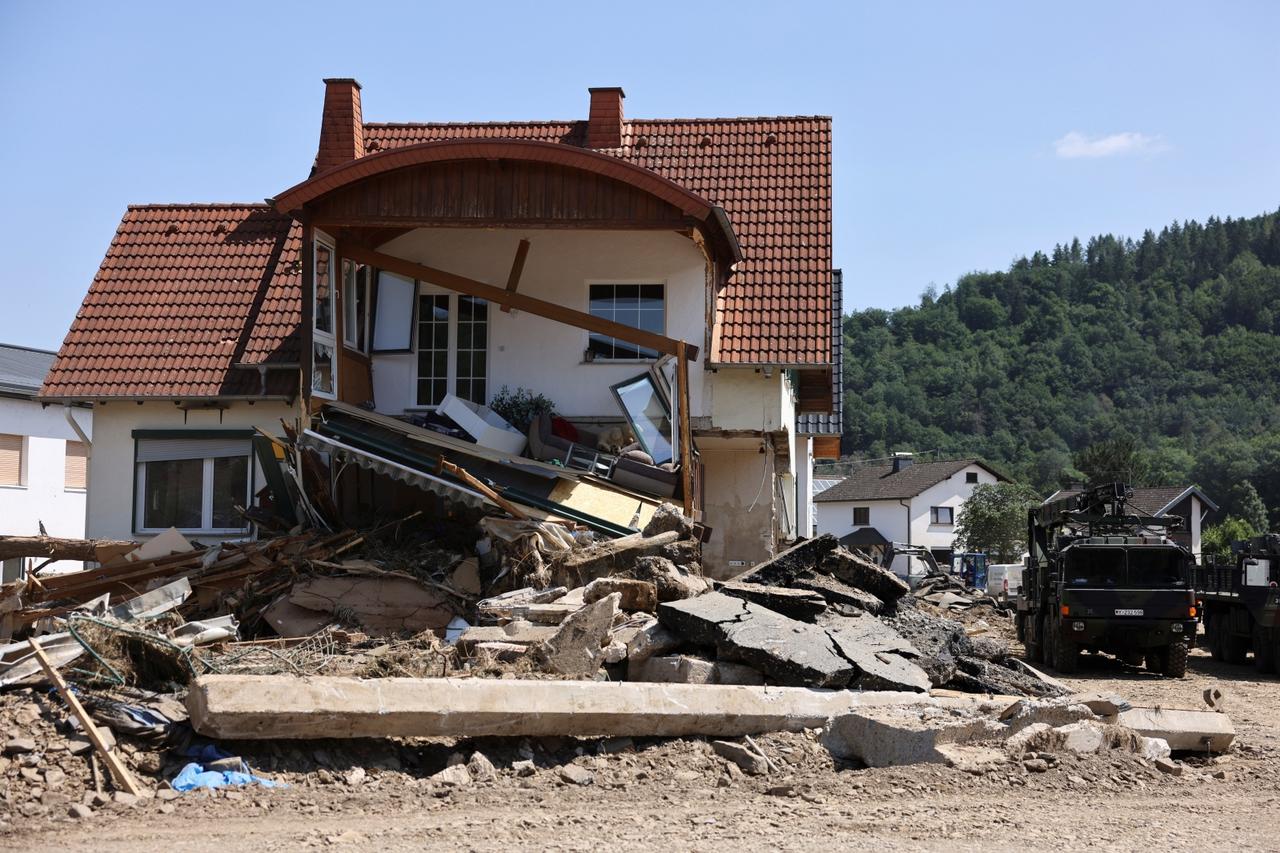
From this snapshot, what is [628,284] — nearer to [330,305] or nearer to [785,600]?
[330,305]

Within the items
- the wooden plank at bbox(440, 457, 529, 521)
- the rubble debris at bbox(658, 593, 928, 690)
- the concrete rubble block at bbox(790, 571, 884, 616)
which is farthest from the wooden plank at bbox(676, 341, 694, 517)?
the rubble debris at bbox(658, 593, 928, 690)

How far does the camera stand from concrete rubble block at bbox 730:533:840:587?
45.8 ft

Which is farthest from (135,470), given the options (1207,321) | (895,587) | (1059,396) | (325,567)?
(1207,321)

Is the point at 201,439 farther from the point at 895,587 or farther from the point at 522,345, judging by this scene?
the point at 895,587

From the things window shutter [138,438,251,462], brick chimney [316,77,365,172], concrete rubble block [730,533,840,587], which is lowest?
concrete rubble block [730,533,840,587]

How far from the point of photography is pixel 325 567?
15.6 metres

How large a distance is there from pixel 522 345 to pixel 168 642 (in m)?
9.93

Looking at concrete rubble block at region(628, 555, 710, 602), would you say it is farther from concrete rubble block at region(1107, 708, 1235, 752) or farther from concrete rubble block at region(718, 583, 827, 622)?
concrete rubble block at region(1107, 708, 1235, 752)

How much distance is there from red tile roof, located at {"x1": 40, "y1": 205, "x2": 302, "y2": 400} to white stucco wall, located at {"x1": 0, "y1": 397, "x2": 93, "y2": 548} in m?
9.79

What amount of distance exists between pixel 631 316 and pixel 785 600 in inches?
306

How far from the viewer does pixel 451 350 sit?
19672 millimetres

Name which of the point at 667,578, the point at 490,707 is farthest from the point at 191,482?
the point at 490,707

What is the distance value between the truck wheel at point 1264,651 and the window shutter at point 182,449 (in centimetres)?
1673

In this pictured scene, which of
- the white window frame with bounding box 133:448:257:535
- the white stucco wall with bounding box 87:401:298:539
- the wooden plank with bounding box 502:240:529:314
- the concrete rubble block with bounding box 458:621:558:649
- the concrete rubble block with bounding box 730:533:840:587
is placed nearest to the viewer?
the concrete rubble block with bounding box 458:621:558:649
